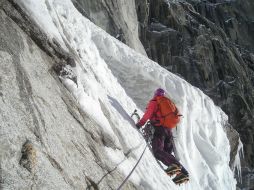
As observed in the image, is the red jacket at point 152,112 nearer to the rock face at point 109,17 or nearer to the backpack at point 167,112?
the backpack at point 167,112

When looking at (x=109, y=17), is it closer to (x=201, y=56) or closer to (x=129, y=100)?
(x=129, y=100)

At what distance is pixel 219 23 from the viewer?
137ft

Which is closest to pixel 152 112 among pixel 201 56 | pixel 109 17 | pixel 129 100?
pixel 129 100

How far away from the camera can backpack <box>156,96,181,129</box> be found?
7.20 meters

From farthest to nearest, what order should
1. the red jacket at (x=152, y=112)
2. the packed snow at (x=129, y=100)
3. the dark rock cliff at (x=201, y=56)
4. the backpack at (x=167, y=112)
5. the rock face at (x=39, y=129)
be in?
the dark rock cliff at (x=201, y=56)
the red jacket at (x=152, y=112)
the backpack at (x=167, y=112)
the packed snow at (x=129, y=100)
the rock face at (x=39, y=129)

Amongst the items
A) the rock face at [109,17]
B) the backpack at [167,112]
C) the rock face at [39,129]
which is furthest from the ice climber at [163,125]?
the rock face at [109,17]

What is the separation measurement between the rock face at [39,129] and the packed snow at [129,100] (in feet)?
Answer: 1.47

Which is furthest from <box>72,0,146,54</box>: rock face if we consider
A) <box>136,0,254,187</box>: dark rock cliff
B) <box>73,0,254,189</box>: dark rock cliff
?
<box>136,0,254,187</box>: dark rock cliff

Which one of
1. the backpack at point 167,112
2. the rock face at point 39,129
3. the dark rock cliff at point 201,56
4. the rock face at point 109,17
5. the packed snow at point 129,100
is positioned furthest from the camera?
the dark rock cliff at point 201,56

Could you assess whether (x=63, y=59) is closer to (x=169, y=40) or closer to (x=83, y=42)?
(x=83, y=42)

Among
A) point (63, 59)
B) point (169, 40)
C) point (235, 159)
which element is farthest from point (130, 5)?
point (63, 59)

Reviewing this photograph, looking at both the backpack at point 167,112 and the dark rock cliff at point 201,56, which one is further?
the dark rock cliff at point 201,56

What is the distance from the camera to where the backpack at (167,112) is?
283 inches

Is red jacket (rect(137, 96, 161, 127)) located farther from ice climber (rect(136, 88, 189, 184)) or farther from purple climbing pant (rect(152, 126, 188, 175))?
purple climbing pant (rect(152, 126, 188, 175))
